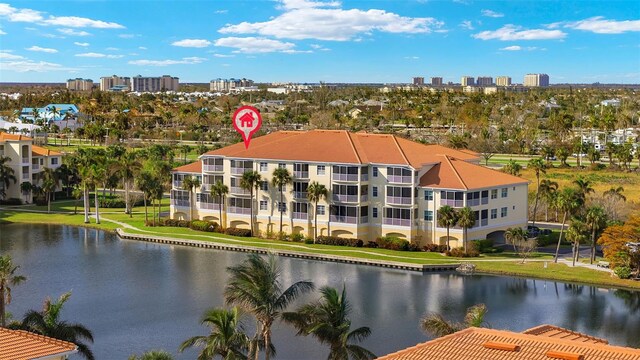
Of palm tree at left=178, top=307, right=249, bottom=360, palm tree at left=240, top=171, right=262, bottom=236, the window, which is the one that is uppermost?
palm tree at left=240, top=171, right=262, bottom=236

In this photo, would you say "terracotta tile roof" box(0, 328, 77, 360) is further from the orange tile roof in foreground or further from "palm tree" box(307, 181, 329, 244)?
"palm tree" box(307, 181, 329, 244)

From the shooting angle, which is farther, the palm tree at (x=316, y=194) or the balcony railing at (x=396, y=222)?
the palm tree at (x=316, y=194)

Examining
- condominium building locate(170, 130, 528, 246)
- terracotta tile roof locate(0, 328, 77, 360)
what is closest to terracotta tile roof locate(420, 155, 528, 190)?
condominium building locate(170, 130, 528, 246)

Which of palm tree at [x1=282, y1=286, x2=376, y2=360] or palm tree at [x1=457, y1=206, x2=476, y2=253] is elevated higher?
palm tree at [x1=457, y1=206, x2=476, y2=253]

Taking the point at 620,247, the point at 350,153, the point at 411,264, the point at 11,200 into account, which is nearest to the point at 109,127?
the point at 11,200

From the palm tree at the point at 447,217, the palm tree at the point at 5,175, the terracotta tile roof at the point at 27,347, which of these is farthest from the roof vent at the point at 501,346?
the palm tree at the point at 5,175

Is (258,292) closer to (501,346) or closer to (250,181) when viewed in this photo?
(501,346)

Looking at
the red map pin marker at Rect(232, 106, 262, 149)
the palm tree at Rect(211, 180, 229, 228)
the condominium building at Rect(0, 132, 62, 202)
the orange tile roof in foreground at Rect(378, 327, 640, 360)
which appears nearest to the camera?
the orange tile roof in foreground at Rect(378, 327, 640, 360)

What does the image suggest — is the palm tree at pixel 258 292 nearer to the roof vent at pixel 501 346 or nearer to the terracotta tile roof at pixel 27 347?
the terracotta tile roof at pixel 27 347
